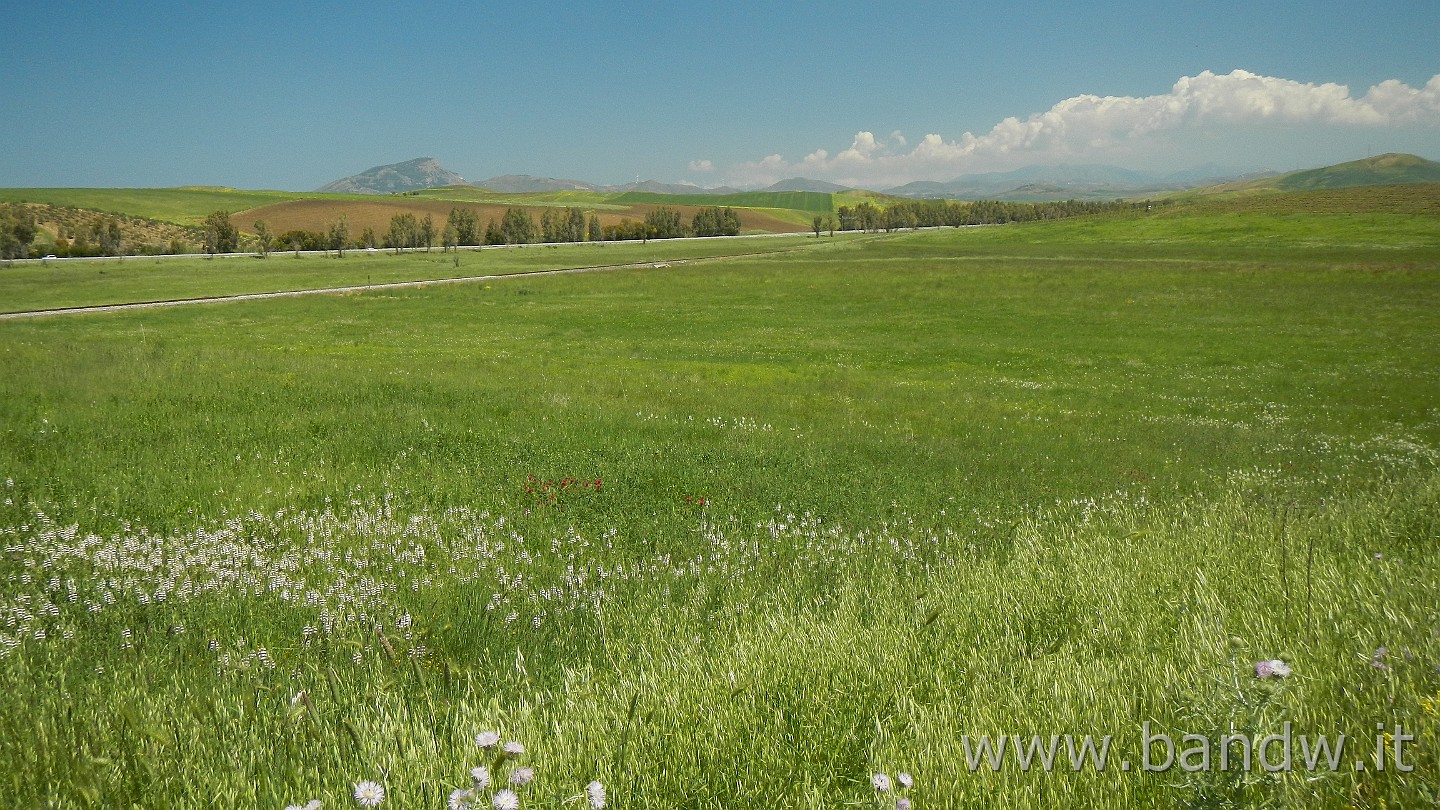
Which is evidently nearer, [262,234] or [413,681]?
[413,681]

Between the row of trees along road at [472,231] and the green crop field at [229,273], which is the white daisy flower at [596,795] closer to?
the green crop field at [229,273]

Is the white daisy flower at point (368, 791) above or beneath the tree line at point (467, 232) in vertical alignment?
beneath

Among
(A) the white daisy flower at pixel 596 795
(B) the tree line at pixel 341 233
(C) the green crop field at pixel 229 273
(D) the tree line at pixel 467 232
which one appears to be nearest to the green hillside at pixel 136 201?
(B) the tree line at pixel 341 233

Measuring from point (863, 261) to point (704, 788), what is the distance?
85313 millimetres

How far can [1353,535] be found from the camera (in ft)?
20.2

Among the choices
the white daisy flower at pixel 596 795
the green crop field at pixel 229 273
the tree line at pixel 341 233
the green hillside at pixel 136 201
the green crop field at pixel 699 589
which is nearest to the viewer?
the white daisy flower at pixel 596 795

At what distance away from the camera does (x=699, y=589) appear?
683 cm

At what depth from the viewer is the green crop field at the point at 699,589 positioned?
3010mm

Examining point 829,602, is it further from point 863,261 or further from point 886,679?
point 863,261

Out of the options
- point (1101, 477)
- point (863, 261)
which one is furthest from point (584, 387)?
point (863, 261)

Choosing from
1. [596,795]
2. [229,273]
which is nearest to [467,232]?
[229,273]

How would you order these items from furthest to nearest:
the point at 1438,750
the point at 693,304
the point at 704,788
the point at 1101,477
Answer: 1. the point at 693,304
2. the point at 1101,477
3. the point at 704,788
4. the point at 1438,750

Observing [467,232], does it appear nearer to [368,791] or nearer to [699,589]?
[699,589]

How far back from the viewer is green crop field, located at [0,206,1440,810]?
301cm
